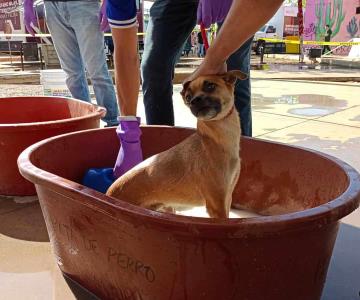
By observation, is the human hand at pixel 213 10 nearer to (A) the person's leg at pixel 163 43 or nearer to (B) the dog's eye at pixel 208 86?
(A) the person's leg at pixel 163 43

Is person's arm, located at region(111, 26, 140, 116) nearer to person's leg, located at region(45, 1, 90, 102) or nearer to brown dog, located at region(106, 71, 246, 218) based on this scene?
brown dog, located at region(106, 71, 246, 218)

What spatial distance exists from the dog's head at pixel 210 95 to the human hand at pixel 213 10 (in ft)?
2.60

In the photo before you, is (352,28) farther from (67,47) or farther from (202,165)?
(202,165)

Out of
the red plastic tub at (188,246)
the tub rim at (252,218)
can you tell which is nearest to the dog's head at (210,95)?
the red plastic tub at (188,246)

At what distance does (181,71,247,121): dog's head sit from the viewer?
1954 mm

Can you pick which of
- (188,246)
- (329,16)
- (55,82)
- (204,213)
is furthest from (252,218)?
(329,16)

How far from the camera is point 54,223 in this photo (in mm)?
1891

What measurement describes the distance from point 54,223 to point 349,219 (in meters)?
1.61

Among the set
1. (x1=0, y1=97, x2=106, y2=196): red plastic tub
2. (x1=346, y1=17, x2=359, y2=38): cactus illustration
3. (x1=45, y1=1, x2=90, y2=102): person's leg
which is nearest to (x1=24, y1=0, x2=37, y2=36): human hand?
(x1=45, y1=1, x2=90, y2=102): person's leg

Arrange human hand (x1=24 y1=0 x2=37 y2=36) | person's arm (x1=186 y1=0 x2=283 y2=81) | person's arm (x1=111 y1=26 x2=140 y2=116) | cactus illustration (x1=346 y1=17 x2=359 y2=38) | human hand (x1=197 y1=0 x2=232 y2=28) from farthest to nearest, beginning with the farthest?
cactus illustration (x1=346 y1=17 x2=359 y2=38) → human hand (x1=24 y1=0 x2=37 y2=36) → human hand (x1=197 y1=0 x2=232 y2=28) → person's arm (x1=111 y1=26 x2=140 y2=116) → person's arm (x1=186 y1=0 x2=283 y2=81)

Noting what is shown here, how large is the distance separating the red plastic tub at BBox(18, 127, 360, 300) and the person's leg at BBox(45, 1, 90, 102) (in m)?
2.31

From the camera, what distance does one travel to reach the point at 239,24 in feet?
5.86

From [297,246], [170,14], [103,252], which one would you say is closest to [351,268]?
[297,246]

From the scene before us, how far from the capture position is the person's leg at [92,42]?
389 centimetres
